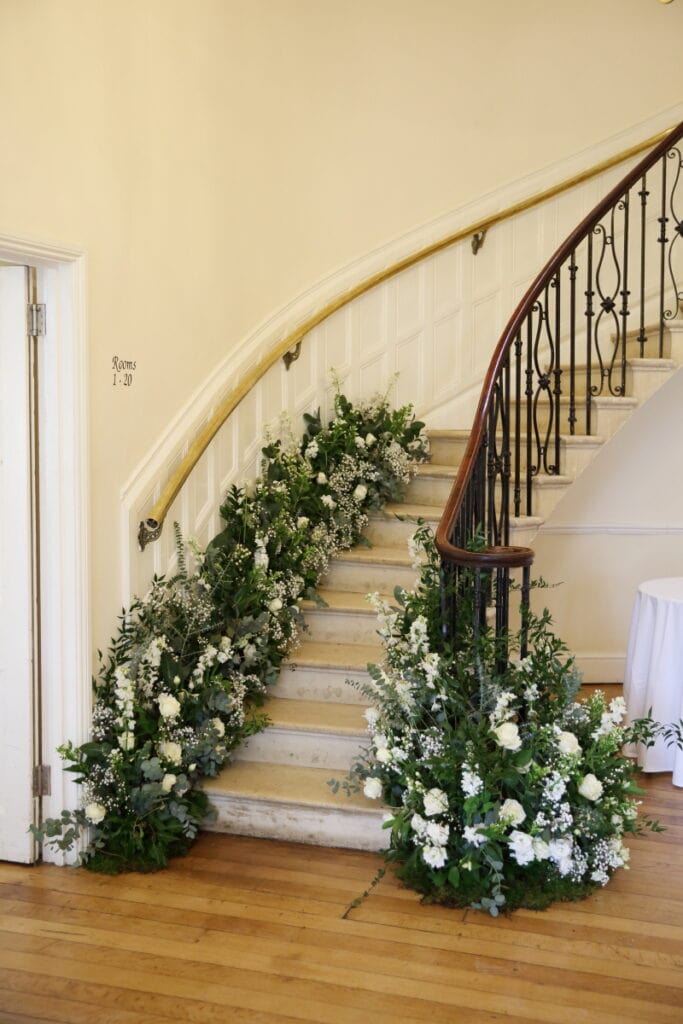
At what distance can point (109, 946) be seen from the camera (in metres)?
3.11

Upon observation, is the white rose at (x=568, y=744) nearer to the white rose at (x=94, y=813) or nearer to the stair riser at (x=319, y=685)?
the stair riser at (x=319, y=685)

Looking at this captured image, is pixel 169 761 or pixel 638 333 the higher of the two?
pixel 638 333

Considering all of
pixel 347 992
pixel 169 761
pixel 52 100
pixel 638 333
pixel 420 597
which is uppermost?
pixel 52 100

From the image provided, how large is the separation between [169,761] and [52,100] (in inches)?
90.8

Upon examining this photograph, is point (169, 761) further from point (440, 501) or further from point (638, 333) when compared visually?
point (638, 333)

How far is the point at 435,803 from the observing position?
3.35m

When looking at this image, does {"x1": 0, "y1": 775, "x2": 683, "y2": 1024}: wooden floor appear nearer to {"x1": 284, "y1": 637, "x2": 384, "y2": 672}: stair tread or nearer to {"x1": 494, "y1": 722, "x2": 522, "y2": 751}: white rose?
{"x1": 494, "y1": 722, "x2": 522, "y2": 751}: white rose

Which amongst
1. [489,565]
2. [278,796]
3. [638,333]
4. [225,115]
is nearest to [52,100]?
[225,115]

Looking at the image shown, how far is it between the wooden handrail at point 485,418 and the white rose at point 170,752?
1.18 metres

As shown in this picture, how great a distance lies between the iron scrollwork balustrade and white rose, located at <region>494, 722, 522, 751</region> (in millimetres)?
333

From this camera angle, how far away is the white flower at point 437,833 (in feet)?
10.9

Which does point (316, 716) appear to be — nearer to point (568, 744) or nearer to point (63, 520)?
point (568, 744)

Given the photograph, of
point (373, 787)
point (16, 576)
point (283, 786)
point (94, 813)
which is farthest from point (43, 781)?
point (373, 787)

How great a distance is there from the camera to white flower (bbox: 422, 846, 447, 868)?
3.32 meters
